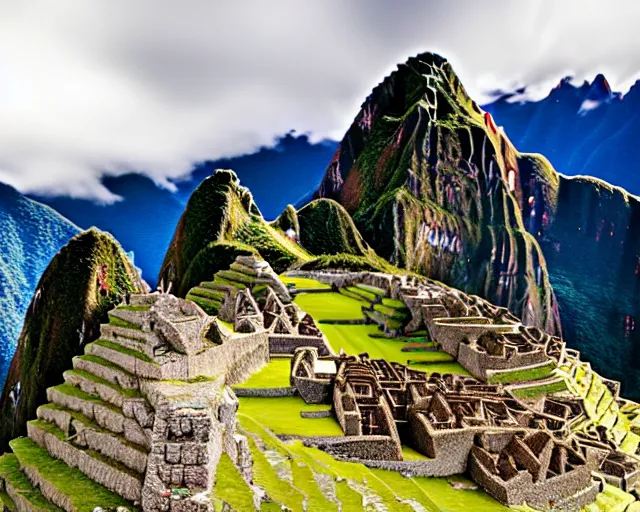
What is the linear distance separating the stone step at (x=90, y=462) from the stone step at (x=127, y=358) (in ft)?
7.03

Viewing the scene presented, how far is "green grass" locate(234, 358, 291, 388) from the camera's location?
66.2 feet

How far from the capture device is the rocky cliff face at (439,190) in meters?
119

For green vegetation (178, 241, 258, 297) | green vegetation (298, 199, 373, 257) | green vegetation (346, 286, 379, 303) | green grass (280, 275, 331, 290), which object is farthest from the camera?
green vegetation (298, 199, 373, 257)

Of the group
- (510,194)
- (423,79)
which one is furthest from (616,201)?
(423,79)

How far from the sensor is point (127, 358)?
1409cm

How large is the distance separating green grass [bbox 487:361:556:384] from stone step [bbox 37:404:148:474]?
21.5 meters

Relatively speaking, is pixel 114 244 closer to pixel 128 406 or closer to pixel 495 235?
pixel 128 406

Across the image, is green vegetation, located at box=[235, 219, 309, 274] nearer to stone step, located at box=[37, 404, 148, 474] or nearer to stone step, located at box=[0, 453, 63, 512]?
stone step, located at box=[37, 404, 148, 474]

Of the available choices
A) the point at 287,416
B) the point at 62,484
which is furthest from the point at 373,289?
the point at 62,484

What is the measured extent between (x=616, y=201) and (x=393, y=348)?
11990 centimetres

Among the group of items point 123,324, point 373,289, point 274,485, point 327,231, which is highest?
point 327,231

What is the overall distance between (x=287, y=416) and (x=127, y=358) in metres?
6.21

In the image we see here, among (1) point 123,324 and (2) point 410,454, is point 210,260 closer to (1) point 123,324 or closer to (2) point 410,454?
(1) point 123,324

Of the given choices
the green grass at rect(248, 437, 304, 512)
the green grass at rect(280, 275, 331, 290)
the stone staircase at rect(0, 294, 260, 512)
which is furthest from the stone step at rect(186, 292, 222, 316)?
the green grass at rect(280, 275, 331, 290)
